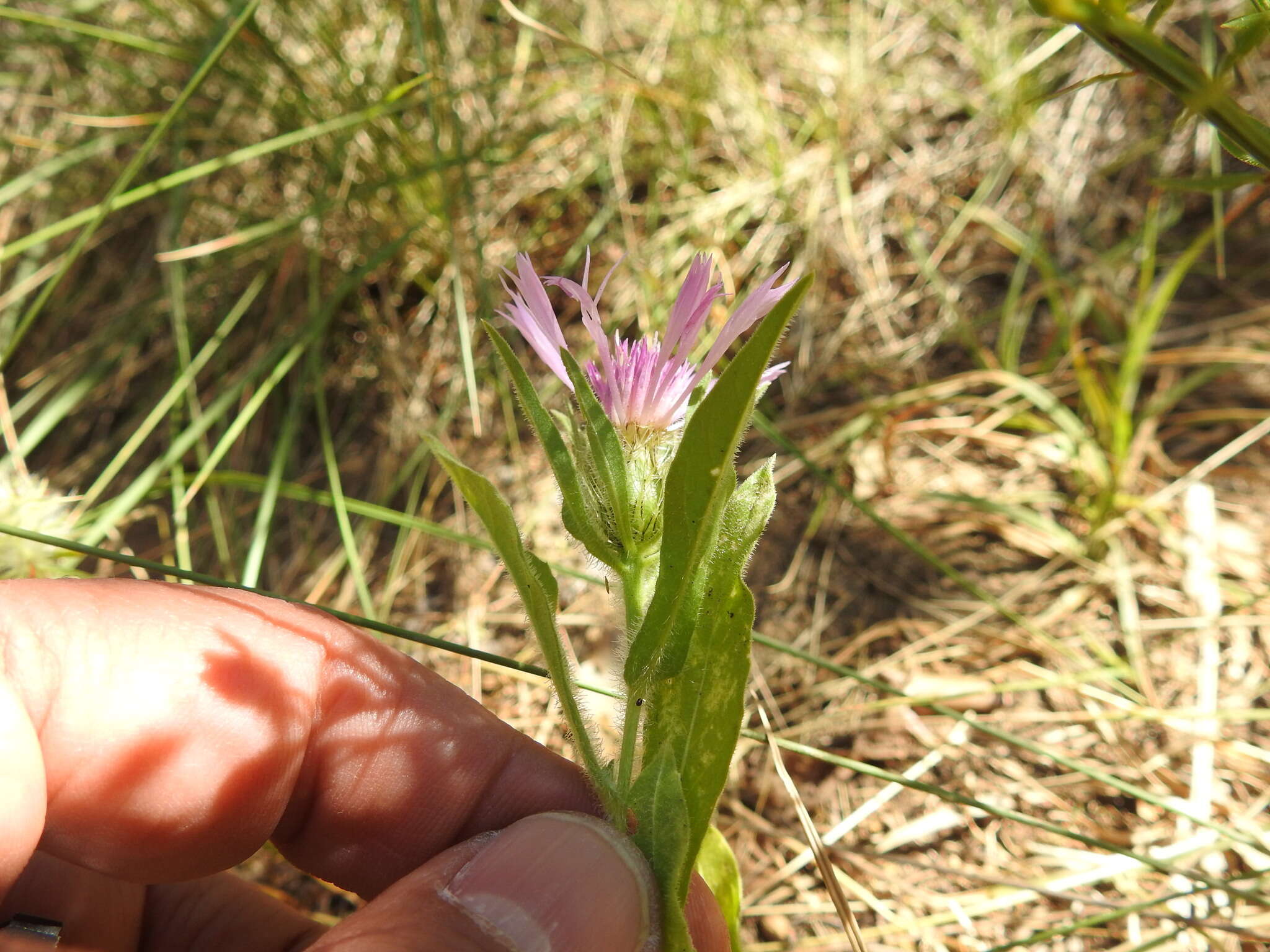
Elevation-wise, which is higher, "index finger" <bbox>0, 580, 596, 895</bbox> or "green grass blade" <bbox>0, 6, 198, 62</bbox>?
"green grass blade" <bbox>0, 6, 198, 62</bbox>

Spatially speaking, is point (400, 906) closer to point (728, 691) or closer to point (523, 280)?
point (728, 691)

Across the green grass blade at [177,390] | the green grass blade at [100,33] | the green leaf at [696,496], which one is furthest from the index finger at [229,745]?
the green grass blade at [100,33]

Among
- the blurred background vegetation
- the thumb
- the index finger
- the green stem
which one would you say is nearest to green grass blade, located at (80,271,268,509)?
the blurred background vegetation

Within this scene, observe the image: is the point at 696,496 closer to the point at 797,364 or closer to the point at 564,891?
the point at 564,891

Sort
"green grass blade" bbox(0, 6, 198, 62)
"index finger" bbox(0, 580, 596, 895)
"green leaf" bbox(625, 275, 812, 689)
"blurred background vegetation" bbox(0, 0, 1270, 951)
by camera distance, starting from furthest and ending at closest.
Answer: "green grass blade" bbox(0, 6, 198, 62) < "blurred background vegetation" bbox(0, 0, 1270, 951) < "index finger" bbox(0, 580, 596, 895) < "green leaf" bbox(625, 275, 812, 689)

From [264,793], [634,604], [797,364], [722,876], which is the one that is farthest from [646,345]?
[797,364]

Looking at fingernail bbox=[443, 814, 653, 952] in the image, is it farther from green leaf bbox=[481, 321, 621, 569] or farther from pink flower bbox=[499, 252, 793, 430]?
pink flower bbox=[499, 252, 793, 430]
